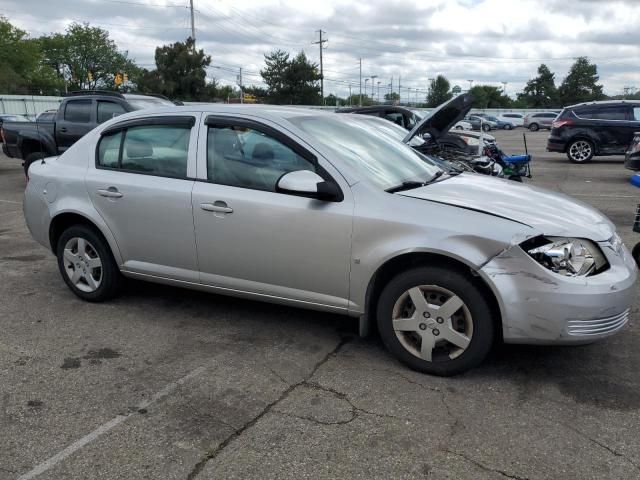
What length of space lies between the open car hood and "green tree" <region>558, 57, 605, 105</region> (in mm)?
85859

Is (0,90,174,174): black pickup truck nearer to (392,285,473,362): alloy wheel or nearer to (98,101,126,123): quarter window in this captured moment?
(98,101,126,123): quarter window

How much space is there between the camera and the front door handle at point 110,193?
176 inches

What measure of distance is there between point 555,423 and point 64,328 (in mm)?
3431

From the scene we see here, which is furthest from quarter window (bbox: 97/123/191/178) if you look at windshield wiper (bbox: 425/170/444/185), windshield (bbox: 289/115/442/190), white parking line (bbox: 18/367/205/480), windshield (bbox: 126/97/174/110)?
windshield (bbox: 126/97/174/110)

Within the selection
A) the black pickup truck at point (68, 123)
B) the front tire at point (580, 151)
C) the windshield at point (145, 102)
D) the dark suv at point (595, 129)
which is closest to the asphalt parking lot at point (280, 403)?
the windshield at point (145, 102)

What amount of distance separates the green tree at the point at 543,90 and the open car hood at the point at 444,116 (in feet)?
296

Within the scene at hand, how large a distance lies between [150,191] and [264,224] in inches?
40.9

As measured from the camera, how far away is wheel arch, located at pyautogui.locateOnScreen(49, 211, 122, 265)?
4594 millimetres

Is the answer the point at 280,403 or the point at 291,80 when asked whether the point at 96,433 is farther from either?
the point at 291,80

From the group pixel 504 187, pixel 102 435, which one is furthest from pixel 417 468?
pixel 504 187

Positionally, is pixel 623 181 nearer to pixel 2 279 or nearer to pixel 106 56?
pixel 2 279

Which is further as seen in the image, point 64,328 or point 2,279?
point 2,279

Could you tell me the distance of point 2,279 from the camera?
5609 mm

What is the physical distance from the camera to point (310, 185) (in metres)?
3.59
